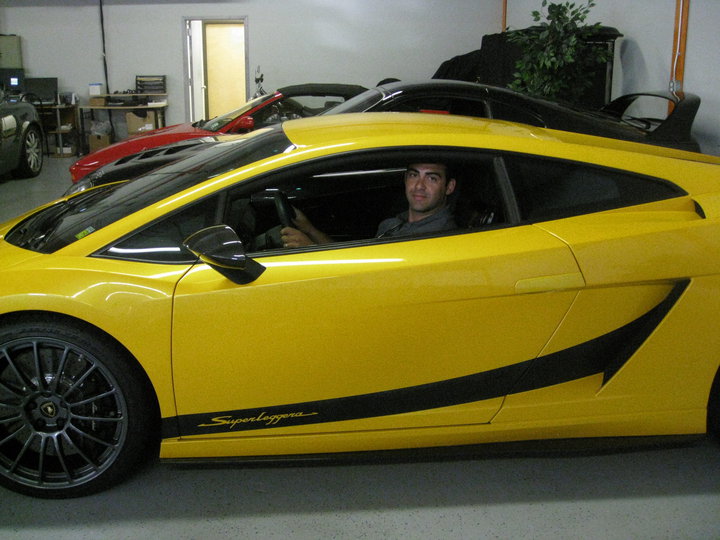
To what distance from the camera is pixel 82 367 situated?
6.78ft

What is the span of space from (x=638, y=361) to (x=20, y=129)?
7818mm

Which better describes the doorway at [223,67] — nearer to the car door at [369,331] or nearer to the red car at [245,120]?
the red car at [245,120]

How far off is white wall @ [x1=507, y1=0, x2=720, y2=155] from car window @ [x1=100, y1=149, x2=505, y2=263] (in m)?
3.79

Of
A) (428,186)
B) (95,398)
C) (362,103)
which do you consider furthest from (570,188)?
(362,103)

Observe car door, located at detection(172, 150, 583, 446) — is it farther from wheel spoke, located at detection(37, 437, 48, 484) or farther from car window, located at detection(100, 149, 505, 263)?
wheel spoke, located at detection(37, 437, 48, 484)

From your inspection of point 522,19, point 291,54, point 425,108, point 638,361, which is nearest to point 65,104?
point 291,54

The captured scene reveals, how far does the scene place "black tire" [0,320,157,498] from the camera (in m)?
2.03

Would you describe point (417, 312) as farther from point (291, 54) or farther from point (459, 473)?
point (291, 54)

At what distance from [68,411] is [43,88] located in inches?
439

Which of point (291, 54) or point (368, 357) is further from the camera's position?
point (291, 54)

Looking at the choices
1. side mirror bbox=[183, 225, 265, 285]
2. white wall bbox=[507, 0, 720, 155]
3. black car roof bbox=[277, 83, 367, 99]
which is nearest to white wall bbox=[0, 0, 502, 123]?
white wall bbox=[507, 0, 720, 155]

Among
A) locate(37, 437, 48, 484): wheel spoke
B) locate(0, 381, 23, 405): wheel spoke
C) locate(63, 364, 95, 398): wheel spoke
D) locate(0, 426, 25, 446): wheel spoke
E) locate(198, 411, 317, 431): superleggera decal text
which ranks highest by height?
locate(63, 364, 95, 398): wheel spoke

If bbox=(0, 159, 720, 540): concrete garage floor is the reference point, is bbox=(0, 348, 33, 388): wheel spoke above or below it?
above

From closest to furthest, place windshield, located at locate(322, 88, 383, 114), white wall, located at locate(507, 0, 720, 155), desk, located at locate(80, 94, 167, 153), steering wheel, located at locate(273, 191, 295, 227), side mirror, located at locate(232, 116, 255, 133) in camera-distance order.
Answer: steering wheel, located at locate(273, 191, 295, 227) → windshield, located at locate(322, 88, 383, 114) → white wall, located at locate(507, 0, 720, 155) → side mirror, located at locate(232, 116, 255, 133) → desk, located at locate(80, 94, 167, 153)
